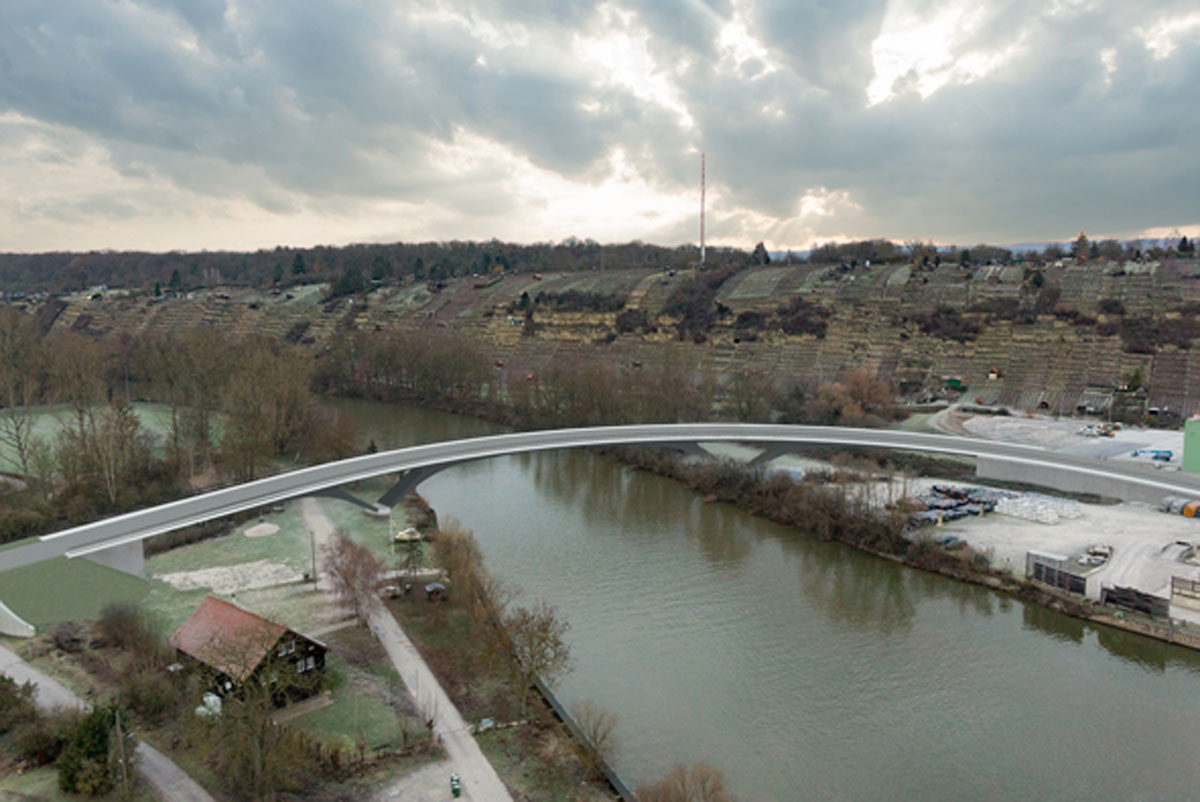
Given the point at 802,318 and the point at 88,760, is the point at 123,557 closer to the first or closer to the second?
the point at 88,760

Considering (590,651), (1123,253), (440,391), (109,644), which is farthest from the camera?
(1123,253)

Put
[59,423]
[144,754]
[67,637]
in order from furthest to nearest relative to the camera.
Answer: [59,423], [67,637], [144,754]

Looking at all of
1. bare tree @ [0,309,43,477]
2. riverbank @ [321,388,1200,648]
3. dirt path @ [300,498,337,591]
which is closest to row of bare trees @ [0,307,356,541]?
bare tree @ [0,309,43,477]

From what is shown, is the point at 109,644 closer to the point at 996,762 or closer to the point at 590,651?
the point at 590,651

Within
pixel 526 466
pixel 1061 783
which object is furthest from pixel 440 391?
pixel 1061 783

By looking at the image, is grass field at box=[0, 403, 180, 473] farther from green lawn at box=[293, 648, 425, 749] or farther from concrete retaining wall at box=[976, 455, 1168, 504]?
concrete retaining wall at box=[976, 455, 1168, 504]

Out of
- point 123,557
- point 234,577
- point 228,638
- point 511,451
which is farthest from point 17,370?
point 228,638
